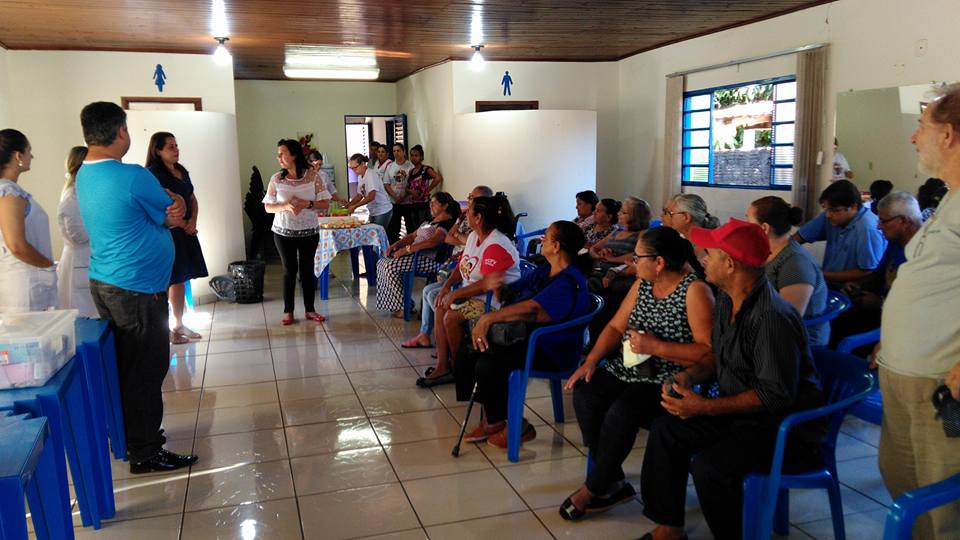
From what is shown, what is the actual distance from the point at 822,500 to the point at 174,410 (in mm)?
3207

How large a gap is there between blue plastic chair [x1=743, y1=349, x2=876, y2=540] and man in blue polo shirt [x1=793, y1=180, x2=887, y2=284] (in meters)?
1.70

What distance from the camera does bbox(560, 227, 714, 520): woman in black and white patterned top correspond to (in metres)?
2.59

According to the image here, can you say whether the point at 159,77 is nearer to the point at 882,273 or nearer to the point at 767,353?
the point at 882,273

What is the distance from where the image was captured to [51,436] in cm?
210

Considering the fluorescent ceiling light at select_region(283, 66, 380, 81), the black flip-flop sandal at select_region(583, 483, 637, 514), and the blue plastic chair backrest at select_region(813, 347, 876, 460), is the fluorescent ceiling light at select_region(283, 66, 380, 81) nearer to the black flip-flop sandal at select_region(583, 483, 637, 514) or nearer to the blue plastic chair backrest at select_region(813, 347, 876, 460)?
the black flip-flop sandal at select_region(583, 483, 637, 514)

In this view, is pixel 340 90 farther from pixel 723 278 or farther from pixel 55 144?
pixel 723 278

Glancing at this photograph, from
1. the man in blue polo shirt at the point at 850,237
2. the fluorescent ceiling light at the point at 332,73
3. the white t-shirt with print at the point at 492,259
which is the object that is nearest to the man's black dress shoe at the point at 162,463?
the white t-shirt with print at the point at 492,259

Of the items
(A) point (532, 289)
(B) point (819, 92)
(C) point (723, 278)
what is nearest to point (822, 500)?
(C) point (723, 278)

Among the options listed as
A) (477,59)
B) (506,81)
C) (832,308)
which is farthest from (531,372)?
(506,81)

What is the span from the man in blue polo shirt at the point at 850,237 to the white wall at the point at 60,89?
5.72m

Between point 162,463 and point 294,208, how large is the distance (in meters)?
2.79

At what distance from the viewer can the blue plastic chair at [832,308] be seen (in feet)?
10.0

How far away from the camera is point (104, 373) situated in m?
3.03

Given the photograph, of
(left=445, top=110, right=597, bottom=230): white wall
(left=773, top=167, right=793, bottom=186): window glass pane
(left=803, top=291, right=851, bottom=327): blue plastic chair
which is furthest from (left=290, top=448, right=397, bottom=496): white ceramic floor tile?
(left=445, top=110, right=597, bottom=230): white wall
